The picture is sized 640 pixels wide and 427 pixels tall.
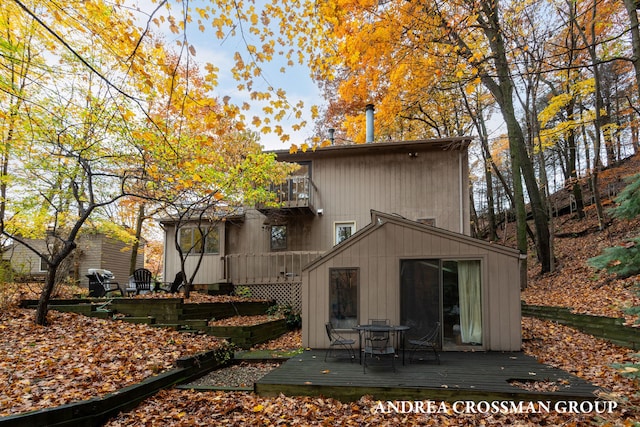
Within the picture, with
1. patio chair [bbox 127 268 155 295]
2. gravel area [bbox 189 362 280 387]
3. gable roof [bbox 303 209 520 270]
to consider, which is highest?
gable roof [bbox 303 209 520 270]

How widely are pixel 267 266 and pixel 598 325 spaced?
9.97 meters

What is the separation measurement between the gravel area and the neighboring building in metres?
1.34

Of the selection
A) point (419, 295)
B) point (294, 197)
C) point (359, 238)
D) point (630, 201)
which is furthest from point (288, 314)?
point (630, 201)

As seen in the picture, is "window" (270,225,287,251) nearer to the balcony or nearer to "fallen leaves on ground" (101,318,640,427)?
the balcony

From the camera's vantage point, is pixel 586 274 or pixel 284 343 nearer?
pixel 284 343

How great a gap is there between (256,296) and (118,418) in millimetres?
8367

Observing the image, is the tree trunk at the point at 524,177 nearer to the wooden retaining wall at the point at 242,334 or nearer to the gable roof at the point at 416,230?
the gable roof at the point at 416,230

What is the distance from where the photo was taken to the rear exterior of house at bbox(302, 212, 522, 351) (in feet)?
25.3

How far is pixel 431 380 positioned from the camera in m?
5.59

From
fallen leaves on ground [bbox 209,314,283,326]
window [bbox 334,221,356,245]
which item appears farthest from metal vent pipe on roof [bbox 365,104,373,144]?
fallen leaves on ground [bbox 209,314,283,326]

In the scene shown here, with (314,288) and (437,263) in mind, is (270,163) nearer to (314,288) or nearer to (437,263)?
(314,288)

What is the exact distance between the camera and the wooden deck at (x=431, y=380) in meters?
5.00

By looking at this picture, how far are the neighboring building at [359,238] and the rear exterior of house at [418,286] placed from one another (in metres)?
0.02

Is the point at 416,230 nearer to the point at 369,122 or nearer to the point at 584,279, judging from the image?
the point at 584,279
